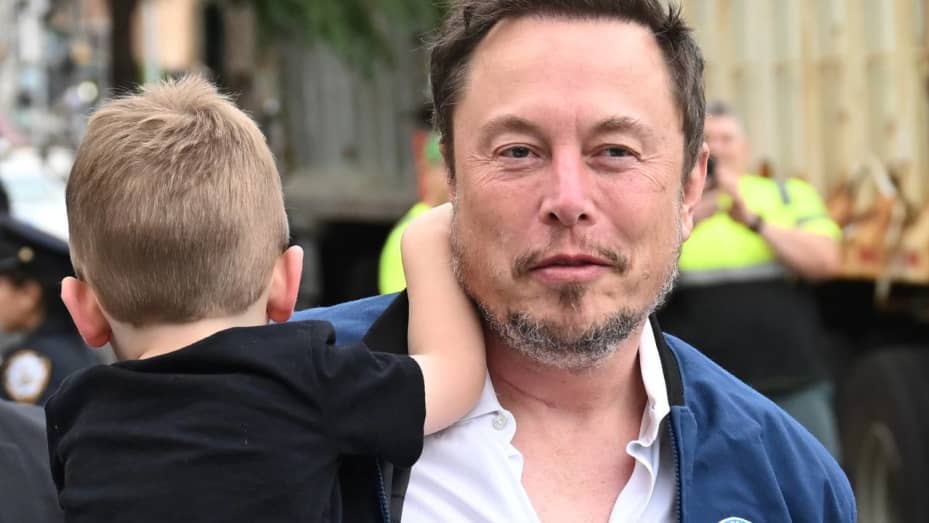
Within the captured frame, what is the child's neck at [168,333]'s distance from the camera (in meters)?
2.36

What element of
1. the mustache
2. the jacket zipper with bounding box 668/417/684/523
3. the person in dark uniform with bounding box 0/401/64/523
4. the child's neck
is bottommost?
the jacket zipper with bounding box 668/417/684/523

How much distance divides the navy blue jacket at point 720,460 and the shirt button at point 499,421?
20cm

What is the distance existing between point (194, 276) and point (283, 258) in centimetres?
18

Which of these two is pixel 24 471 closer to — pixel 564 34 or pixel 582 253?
pixel 582 253

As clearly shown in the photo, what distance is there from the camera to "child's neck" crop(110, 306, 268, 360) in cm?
236

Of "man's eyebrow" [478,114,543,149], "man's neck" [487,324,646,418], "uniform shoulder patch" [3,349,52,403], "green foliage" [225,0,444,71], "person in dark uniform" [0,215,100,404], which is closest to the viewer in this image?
"man's eyebrow" [478,114,543,149]

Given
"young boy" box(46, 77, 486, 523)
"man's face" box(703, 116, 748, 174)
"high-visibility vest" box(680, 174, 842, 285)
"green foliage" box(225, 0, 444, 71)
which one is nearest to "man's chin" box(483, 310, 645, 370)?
"young boy" box(46, 77, 486, 523)

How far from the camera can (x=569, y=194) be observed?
246cm

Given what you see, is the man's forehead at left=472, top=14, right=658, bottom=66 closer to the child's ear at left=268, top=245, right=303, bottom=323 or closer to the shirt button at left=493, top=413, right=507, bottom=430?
the child's ear at left=268, top=245, right=303, bottom=323

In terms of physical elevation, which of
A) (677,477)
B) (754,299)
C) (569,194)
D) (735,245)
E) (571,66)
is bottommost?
(754,299)

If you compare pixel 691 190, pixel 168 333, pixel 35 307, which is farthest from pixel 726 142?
pixel 168 333

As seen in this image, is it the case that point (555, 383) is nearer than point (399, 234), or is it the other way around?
point (555, 383)

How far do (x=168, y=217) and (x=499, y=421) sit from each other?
662 mm

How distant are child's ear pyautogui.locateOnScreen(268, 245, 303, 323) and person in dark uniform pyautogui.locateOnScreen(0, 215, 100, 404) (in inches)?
106
